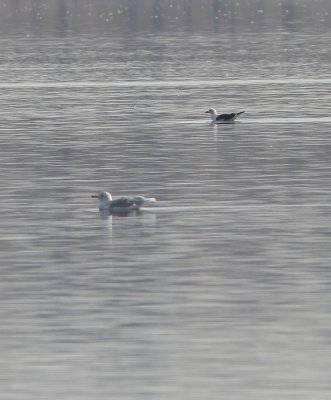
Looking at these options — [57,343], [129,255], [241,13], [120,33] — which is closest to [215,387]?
[57,343]

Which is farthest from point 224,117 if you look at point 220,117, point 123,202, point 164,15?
point 164,15

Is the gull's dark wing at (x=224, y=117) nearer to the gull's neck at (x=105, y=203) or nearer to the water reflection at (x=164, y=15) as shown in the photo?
the gull's neck at (x=105, y=203)

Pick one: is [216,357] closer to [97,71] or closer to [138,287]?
[138,287]

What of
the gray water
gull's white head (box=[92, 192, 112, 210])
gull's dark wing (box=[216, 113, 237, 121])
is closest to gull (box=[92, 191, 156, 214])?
gull's white head (box=[92, 192, 112, 210])

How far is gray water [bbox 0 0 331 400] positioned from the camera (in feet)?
58.0

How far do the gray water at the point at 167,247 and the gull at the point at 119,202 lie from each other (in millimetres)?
205

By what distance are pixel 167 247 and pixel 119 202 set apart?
3.65 metres

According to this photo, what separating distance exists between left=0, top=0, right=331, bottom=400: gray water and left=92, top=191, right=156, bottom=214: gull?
0.67 feet

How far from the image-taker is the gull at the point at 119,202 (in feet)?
94.0

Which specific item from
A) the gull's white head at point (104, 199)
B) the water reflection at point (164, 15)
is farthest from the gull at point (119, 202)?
the water reflection at point (164, 15)

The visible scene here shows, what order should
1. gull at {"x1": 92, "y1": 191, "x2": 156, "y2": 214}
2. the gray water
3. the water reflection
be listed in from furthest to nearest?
the water reflection
gull at {"x1": 92, "y1": 191, "x2": 156, "y2": 214}
the gray water

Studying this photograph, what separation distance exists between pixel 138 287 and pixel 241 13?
133 meters

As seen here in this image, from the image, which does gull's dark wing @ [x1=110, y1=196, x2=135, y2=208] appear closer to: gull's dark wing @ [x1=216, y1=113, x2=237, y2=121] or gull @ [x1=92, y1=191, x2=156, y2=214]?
gull @ [x1=92, y1=191, x2=156, y2=214]

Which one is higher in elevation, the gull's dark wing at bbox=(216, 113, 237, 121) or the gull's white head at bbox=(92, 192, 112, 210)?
the gull's white head at bbox=(92, 192, 112, 210)
